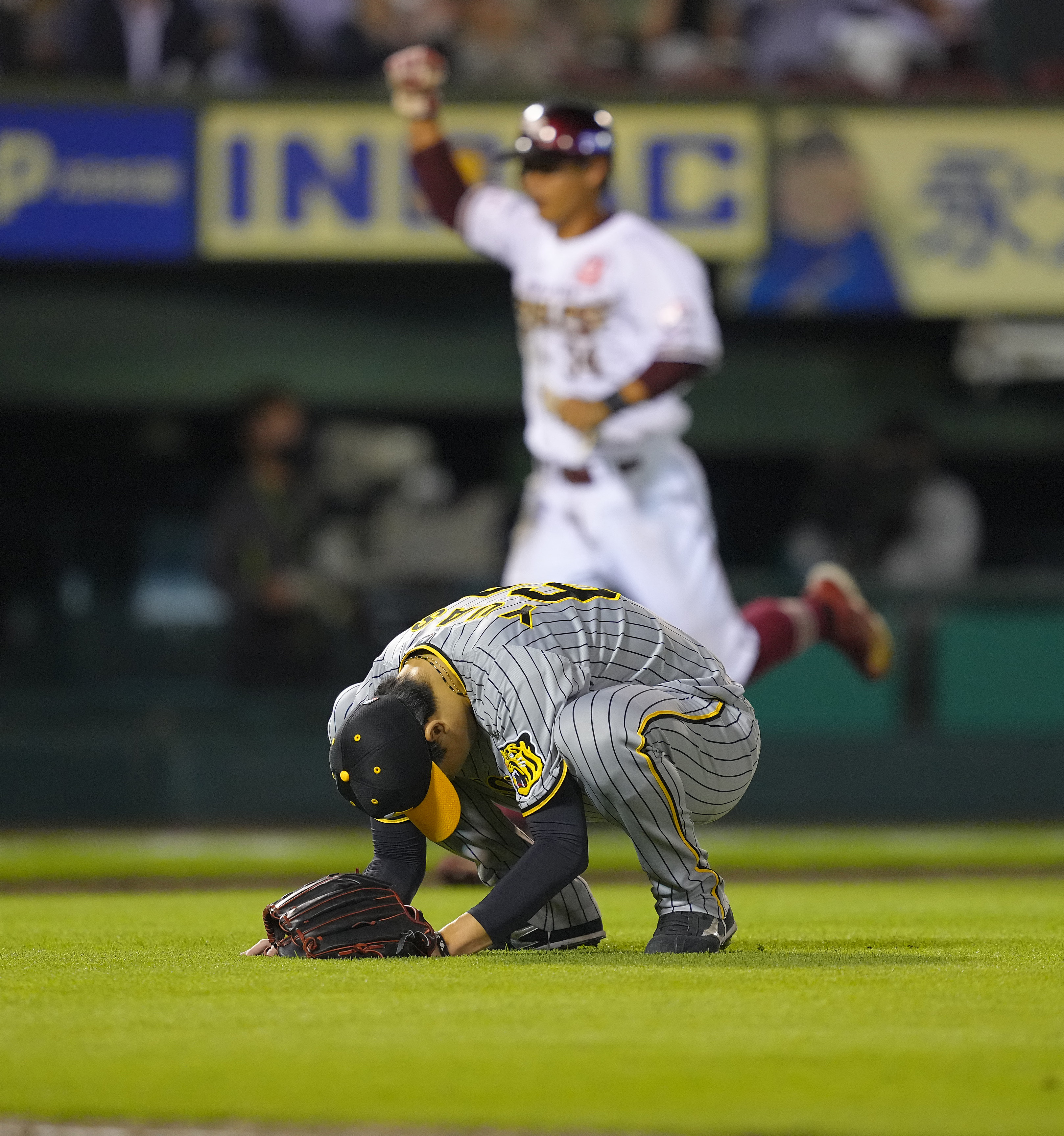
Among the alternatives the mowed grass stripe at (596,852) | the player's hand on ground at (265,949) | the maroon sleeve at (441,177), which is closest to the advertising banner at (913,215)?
the mowed grass stripe at (596,852)

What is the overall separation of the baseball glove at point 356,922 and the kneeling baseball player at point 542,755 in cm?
1

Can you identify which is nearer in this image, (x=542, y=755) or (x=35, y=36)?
(x=542, y=755)

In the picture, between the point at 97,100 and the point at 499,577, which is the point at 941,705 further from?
the point at 97,100

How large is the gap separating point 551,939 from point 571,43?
7.61 meters

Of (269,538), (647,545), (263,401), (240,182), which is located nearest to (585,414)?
(647,545)

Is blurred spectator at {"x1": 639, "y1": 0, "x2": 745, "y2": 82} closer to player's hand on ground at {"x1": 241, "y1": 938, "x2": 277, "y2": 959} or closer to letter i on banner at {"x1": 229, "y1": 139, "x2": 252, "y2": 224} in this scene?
letter i on banner at {"x1": 229, "y1": 139, "x2": 252, "y2": 224}

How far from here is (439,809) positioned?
12.5 feet

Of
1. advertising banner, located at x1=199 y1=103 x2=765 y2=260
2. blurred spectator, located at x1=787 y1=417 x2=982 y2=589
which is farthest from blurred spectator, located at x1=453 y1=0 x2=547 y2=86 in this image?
blurred spectator, located at x1=787 y1=417 x2=982 y2=589

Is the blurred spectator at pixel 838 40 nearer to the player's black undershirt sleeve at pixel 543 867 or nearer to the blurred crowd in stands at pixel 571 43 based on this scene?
the blurred crowd in stands at pixel 571 43

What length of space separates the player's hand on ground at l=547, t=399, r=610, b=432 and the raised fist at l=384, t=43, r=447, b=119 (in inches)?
47.9

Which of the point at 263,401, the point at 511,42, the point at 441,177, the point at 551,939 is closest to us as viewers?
the point at 551,939

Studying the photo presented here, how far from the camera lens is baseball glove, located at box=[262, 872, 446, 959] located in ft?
12.6

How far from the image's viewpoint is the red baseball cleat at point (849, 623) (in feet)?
22.4

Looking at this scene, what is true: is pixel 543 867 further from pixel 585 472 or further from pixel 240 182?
pixel 240 182
